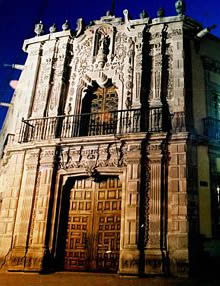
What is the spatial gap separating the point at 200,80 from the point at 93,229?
5831 mm

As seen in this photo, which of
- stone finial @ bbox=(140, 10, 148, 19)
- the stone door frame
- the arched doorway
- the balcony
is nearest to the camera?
the stone door frame

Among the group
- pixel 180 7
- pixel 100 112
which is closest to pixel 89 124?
pixel 100 112

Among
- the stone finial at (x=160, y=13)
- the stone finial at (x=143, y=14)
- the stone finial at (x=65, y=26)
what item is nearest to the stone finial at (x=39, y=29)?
the stone finial at (x=65, y=26)

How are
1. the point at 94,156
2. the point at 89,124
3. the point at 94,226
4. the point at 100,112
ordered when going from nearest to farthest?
the point at 94,226, the point at 94,156, the point at 100,112, the point at 89,124

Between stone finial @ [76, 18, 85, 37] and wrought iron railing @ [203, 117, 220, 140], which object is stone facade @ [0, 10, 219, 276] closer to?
stone finial @ [76, 18, 85, 37]

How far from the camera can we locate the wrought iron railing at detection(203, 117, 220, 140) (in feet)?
30.6

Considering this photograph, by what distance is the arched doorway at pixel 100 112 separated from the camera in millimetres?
9891

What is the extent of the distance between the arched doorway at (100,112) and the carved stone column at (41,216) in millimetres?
1443

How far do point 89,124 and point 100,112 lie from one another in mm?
680

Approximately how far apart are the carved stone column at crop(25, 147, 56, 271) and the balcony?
0.74 metres

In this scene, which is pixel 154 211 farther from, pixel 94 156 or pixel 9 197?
pixel 9 197

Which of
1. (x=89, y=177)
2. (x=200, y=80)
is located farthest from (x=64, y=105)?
(x=200, y=80)

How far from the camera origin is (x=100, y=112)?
978 cm

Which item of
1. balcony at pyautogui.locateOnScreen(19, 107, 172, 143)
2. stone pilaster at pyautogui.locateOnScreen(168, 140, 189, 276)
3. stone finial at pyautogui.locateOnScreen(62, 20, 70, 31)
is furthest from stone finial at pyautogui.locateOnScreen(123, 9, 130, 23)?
stone pilaster at pyautogui.locateOnScreen(168, 140, 189, 276)
